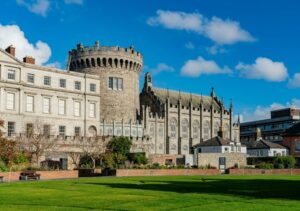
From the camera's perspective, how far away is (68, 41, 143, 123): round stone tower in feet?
291

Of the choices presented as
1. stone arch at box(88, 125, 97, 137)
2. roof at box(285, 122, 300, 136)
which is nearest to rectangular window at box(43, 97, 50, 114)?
stone arch at box(88, 125, 97, 137)

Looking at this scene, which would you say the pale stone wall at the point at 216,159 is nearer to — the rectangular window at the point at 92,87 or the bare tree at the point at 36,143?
the rectangular window at the point at 92,87

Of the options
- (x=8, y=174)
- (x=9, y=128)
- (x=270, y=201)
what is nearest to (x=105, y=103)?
(x=9, y=128)

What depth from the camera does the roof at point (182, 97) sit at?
109 m

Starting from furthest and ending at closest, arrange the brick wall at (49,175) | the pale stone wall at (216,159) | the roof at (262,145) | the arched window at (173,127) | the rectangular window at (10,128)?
the arched window at (173,127) → the roof at (262,145) → the pale stone wall at (216,159) → the rectangular window at (10,128) → the brick wall at (49,175)

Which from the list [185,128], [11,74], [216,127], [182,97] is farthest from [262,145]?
[11,74]

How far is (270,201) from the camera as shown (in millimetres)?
24438

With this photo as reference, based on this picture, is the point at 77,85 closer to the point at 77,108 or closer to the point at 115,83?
the point at 77,108

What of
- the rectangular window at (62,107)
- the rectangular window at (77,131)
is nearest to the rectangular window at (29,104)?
the rectangular window at (62,107)

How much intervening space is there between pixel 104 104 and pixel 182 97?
2954 cm

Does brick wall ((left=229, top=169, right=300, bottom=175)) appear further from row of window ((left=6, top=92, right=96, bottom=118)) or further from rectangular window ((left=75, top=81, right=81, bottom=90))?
rectangular window ((left=75, top=81, right=81, bottom=90))

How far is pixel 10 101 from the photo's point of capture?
71625 millimetres

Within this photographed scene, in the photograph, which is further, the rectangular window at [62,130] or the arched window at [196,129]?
the arched window at [196,129]

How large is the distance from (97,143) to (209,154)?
741 inches
